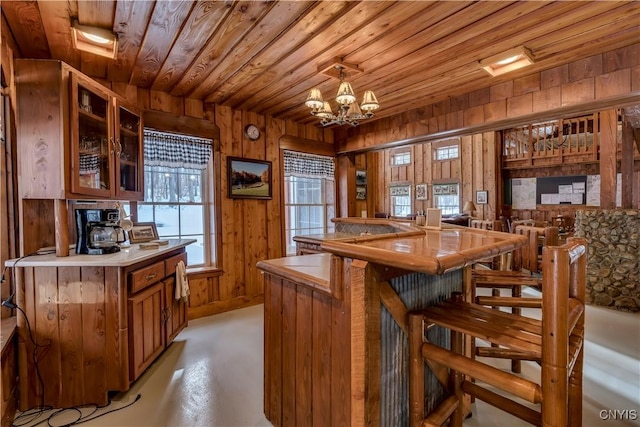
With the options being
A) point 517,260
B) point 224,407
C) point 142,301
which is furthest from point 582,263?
point 142,301

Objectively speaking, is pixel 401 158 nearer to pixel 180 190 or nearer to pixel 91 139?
pixel 180 190

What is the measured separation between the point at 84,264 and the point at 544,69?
3.94 meters

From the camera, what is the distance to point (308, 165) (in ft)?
15.4

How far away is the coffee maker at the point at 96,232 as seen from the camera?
2197 mm

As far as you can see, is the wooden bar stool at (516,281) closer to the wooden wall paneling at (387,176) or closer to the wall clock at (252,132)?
the wall clock at (252,132)

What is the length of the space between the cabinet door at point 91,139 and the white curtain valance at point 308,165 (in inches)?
93.0

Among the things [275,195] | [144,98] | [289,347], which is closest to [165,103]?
[144,98]

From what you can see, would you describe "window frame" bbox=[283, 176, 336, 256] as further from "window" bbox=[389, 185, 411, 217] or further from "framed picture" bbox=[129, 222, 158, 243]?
"window" bbox=[389, 185, 411, 217]

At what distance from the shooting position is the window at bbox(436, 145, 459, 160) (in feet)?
29.7

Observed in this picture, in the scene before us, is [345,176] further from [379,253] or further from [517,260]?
[379,253]

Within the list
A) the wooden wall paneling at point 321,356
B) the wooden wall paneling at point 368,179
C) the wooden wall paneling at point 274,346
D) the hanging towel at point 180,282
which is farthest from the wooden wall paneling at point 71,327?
the wooden wall paneling at point 368,179

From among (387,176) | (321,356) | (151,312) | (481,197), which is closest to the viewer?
(321,356)

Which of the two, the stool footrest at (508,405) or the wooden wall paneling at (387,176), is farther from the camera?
the wooden wall paneling at (387,176)

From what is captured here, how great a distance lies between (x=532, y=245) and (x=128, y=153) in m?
3.56
